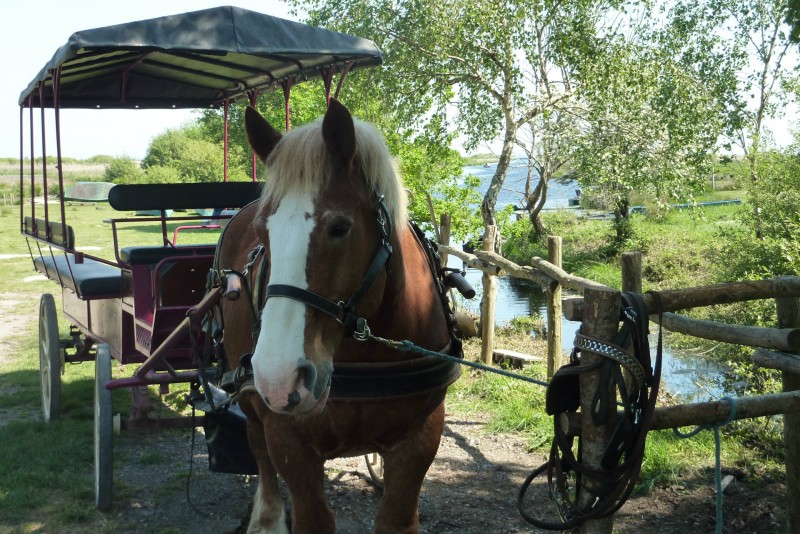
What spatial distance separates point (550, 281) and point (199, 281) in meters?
2.82

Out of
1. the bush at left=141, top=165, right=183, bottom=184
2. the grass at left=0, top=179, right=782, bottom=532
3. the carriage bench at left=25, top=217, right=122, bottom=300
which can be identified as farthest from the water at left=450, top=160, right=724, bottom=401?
the bush at left=141, top=165, right=183, bottom=184

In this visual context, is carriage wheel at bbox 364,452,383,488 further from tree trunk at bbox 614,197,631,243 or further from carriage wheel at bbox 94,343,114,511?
tree trunk at bbox 614,197,631,243

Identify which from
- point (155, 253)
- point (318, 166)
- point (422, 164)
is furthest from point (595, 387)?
point (422, 164)

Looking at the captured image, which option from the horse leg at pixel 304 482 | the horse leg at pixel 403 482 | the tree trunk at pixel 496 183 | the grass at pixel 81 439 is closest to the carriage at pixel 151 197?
the grass at pixel 81 439

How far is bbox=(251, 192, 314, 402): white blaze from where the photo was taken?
2057mm

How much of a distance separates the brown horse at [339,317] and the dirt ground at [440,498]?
157 cm

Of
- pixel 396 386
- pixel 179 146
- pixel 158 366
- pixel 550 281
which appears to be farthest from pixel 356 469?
pixel 179 146

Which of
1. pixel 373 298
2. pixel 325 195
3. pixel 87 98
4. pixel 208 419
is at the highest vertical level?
pixel 87 98

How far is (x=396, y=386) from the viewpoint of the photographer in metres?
2.69

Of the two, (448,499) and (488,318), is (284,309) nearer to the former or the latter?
(448,499)

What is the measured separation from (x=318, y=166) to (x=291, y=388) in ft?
2.38

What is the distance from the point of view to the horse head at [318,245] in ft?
6.89

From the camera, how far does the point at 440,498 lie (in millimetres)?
4641

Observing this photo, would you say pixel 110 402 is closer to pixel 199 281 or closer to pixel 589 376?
pixel 199 281
